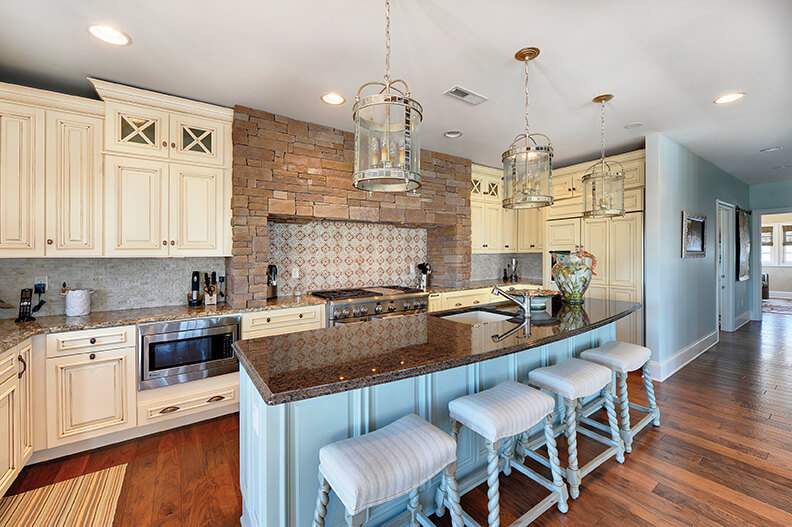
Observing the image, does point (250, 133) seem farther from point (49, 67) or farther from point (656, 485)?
point (656, 485)

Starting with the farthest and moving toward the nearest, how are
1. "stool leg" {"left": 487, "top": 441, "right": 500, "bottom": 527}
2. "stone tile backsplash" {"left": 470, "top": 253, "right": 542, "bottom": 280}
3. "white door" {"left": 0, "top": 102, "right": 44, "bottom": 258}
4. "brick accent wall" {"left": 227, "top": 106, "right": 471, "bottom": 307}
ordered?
"stone tile backsplash" {"left": 470, "top": 253, "right": 542, "bottom": 280}, "brick accent wall" {"left": 227, "top": 106, "right": 471, "bottom": 307}, "white door" {"left": 0, "top": 102, "right": 44, "bottom": 258}, "stool leg" {"left": 487, "top": 441, "right": 500, "bottom": 527}

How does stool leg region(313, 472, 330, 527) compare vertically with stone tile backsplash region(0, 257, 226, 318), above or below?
below

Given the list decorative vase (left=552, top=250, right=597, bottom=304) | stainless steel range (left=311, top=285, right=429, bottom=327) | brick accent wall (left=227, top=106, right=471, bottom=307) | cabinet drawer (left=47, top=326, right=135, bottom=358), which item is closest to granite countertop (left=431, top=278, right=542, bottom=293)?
stainless steel range (left=311, top=285, right=429, bottom=327)

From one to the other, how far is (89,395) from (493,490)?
8.61ft

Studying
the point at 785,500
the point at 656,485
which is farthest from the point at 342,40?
the point at 785,500

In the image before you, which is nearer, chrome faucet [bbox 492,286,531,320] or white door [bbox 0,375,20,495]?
white door [bbox 0,375,20,495]

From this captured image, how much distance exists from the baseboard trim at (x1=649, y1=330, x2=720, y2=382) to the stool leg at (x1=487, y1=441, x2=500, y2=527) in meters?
3.12

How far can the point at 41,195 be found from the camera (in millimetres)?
2432

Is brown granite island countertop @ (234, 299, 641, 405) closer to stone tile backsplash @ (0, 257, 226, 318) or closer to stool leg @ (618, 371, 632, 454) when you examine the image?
stool leg @ (618, 371, 632, 454)

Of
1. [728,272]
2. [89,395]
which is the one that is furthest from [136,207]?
[728,272]

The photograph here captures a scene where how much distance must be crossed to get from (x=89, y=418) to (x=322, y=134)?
2880 mm

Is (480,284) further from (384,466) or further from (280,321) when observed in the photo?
(384,466)

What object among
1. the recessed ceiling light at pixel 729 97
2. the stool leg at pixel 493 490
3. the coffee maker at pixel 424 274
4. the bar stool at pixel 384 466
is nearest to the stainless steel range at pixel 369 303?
the coffee maker at pixel 424 274

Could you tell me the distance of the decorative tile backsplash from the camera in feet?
12.1
